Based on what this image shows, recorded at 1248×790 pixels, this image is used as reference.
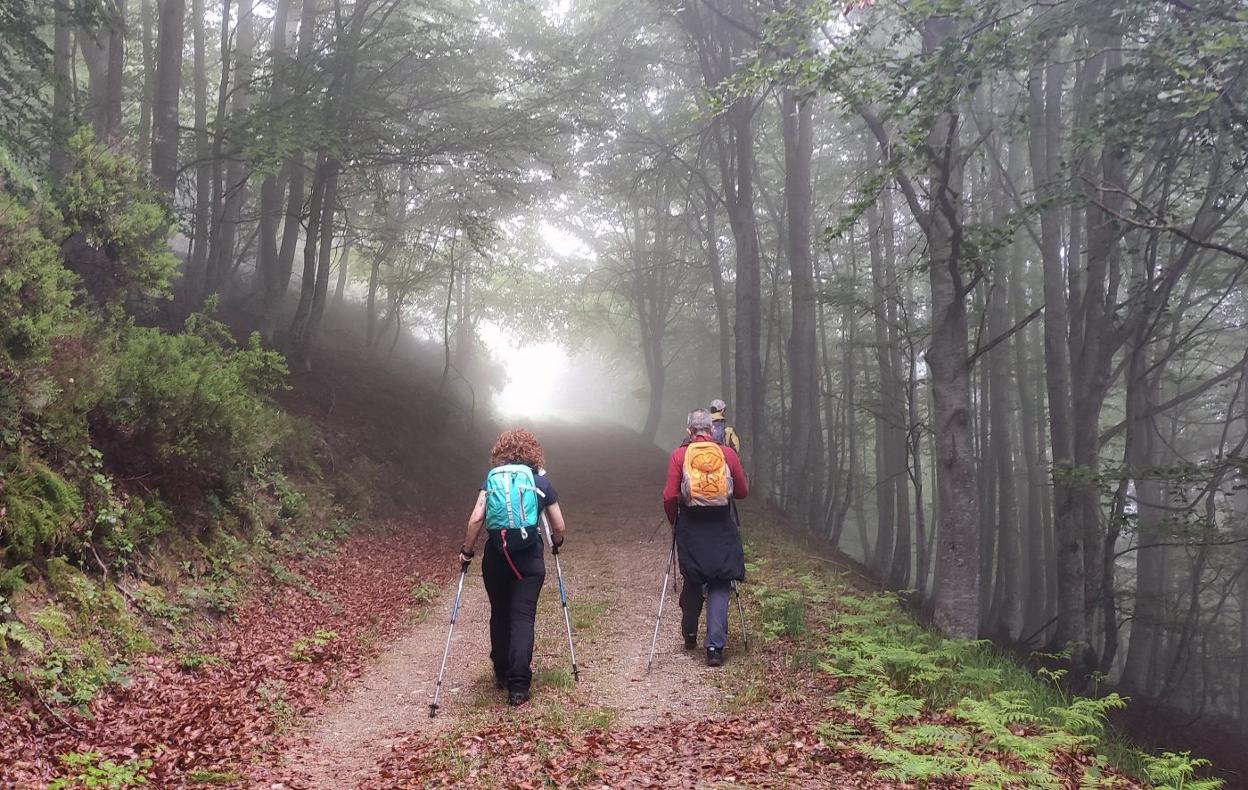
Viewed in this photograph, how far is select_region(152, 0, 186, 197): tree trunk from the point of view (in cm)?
1219

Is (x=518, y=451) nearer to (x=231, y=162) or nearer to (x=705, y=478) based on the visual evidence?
(x=705, y=478)

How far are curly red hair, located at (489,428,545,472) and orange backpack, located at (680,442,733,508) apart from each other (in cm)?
152

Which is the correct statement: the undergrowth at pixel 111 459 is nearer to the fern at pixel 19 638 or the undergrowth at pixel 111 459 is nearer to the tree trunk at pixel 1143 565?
the fern at pixel 19 638

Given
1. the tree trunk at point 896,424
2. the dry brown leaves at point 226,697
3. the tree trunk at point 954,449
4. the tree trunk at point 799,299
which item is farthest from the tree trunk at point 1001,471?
the dry brown leaves at point 226,697

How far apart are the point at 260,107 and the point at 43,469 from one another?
846 cm

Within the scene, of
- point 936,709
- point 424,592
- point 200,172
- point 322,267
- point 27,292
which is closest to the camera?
point 936,709

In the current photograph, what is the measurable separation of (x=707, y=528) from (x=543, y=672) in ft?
6.24

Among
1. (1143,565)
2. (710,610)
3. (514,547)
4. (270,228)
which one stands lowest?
(1143,565)

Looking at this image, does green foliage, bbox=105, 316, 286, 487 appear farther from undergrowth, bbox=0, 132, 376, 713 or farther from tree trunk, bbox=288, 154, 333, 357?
tree trunk, bbox=288, 154, 333, 357

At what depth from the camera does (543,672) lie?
6.48 meters

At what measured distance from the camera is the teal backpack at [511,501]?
19.4 ft

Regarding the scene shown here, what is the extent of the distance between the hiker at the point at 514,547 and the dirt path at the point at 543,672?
310 mm

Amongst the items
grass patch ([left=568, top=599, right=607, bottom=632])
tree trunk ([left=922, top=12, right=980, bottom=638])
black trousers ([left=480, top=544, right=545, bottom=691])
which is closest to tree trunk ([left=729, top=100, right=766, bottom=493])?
tree trunk ([left=922, top=12, right=980, bottom=638])

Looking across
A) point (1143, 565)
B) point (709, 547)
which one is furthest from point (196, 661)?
point (1143, 565)
